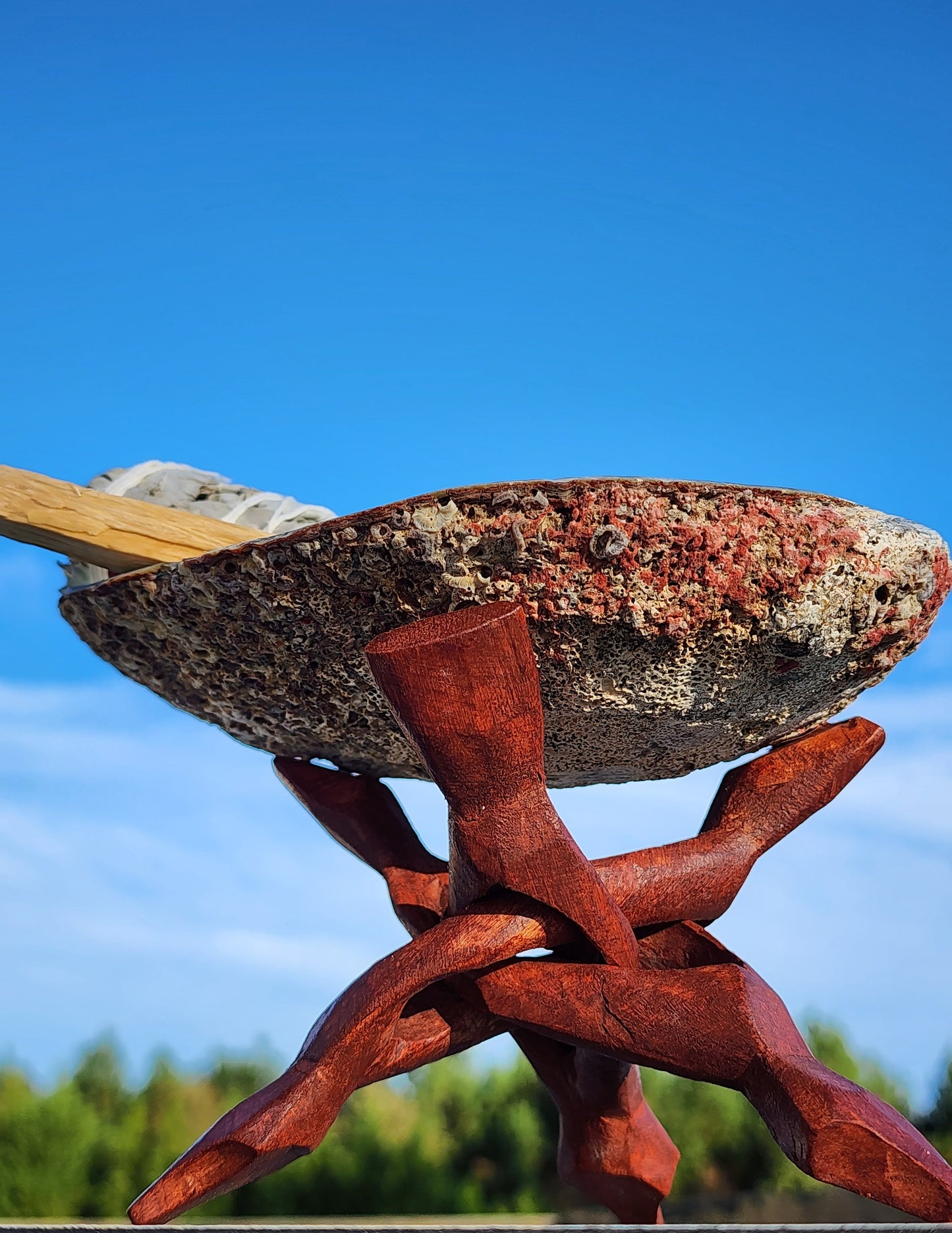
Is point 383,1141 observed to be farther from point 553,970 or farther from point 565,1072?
point 553,970

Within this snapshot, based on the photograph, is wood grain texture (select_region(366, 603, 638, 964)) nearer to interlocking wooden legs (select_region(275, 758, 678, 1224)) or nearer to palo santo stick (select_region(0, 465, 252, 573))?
interlocking wooden legs (select_region(275, 758, 678, 1224))

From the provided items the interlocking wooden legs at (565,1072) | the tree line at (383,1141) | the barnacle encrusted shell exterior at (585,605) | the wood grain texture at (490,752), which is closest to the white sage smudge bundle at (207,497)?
the barnacle encrusted shell exterior at (585,605)

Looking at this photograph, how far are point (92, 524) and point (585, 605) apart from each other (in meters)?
1.02

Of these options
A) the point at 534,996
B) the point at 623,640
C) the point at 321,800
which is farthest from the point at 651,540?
the point at 321,800

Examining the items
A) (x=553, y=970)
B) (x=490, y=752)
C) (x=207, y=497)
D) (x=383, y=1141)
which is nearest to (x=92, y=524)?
(x=207, y=497)

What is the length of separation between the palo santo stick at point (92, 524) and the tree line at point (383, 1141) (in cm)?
413

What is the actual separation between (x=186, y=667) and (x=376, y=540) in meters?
0.67

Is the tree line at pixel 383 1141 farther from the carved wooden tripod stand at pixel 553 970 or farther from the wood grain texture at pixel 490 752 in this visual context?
the wood grain texture at pixel 490 752

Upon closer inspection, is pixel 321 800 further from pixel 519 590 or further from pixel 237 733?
pixel 519 590

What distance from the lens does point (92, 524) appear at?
2.36 m

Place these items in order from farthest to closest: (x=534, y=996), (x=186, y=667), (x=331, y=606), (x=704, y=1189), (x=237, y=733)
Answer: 1. (x=704, y=1189)
2. (x=237, y=733)
3. (x=186, y=667)
4. (x=534, y=996)
5. (x=331, y=606)

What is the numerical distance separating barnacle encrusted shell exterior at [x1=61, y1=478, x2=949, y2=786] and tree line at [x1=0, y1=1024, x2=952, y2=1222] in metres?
3.94

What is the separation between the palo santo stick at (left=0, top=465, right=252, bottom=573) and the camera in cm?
234

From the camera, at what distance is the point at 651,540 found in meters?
2.07
